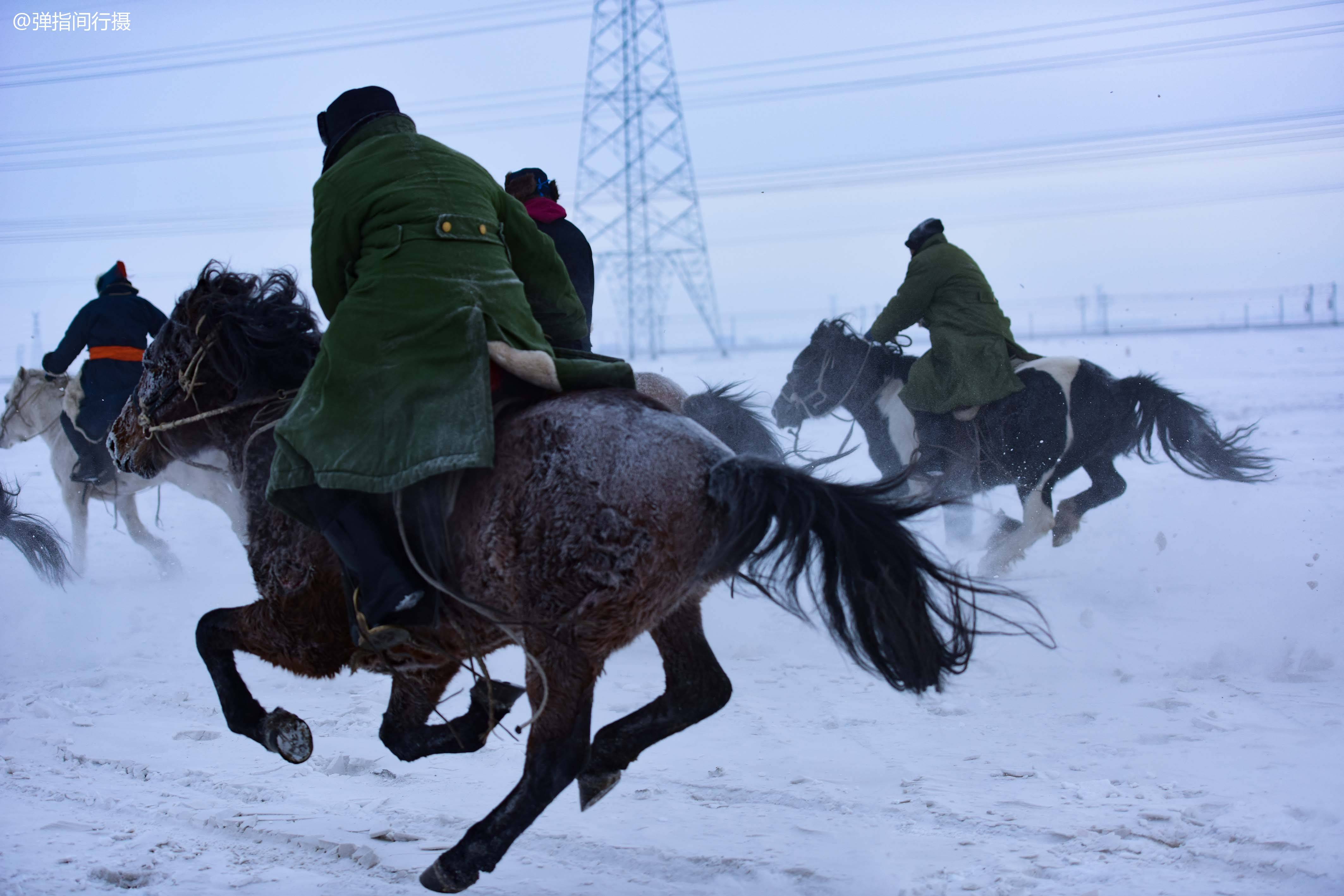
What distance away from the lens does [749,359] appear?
2039 cm

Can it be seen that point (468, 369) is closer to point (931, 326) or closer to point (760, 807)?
point (760, 807)

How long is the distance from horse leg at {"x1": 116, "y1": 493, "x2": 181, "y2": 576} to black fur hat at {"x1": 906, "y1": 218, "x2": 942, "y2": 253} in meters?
5.93

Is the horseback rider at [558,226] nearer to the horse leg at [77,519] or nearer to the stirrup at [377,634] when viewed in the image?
the stirrup at [377,634]

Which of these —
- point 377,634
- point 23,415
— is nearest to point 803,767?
point 377,634

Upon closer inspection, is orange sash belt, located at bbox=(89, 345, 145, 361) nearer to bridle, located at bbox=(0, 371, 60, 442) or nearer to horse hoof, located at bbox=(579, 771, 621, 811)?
bridle, located at bbox=(0, 371, 60, 442)

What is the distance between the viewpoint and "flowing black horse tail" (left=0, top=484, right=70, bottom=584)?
6.46m

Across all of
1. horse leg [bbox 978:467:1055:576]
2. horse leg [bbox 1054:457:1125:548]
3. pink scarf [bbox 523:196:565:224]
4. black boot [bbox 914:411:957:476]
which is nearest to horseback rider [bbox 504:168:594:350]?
pink scarf [bbox 523:196:565:224]

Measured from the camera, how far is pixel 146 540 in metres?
7.42

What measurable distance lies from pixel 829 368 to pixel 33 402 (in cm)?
630

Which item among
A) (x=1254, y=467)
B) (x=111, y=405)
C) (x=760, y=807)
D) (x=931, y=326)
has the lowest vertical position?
(x=760, y=807)

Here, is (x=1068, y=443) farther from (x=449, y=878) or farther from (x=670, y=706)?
(x=449, y=878)

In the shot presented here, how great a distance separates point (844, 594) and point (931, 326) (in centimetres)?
431

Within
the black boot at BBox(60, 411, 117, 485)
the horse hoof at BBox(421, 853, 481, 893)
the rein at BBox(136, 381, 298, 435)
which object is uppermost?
the rein at BBox(136, 381, 298, 435)

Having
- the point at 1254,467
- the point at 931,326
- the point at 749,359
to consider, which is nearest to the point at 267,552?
the point at 931,326
